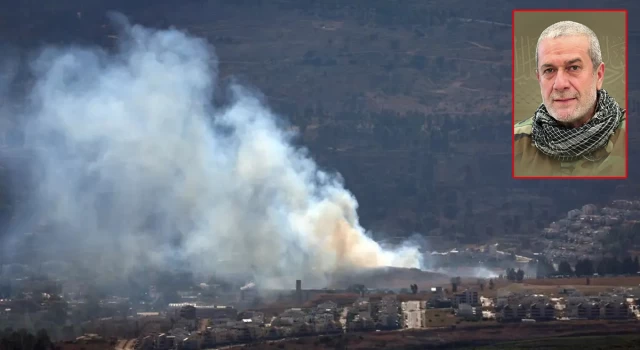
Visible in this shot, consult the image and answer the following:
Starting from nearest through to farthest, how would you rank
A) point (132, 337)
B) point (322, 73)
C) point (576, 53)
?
point (576, 53) → point (132, 337) → point (322, 73)

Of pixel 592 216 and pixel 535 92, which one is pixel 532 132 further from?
pixel 592 216

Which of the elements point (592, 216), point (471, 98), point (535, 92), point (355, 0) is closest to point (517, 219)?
point (592, 216)

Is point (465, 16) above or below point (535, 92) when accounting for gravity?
above

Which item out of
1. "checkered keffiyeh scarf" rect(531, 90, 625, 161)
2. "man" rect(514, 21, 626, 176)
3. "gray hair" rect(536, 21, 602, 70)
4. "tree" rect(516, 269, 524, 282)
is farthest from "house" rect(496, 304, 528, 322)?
"gray hair" rect(536, 21, 602, 70)

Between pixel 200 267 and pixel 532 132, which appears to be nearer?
pixel 532 132

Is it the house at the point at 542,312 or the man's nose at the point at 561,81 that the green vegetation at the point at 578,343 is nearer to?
the house at the point at 542,312

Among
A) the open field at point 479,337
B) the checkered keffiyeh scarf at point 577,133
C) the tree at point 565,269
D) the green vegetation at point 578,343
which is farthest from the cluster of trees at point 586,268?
the checkered keffiyeh scarf at point 577,133

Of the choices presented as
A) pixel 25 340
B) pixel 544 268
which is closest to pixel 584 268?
pixel 544 268
